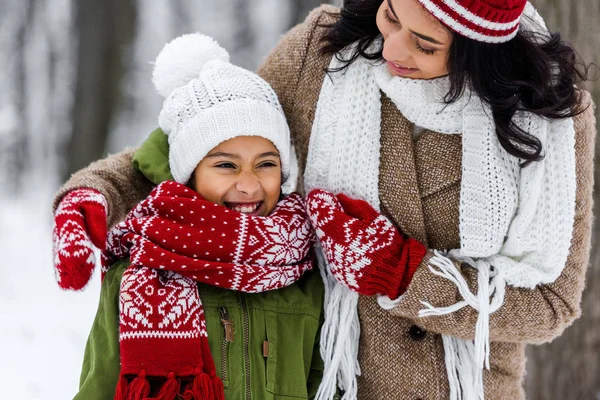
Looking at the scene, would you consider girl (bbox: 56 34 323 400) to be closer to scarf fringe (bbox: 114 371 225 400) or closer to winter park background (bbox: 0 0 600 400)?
scarf fringe (bbox: 114 371 225 400)

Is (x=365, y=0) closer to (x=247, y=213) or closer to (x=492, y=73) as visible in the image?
(x=492, y=73)

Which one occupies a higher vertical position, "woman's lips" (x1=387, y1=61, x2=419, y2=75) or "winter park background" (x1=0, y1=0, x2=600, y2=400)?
"woman's lips" (x1=387, y1=61, x2=419, y2=75)

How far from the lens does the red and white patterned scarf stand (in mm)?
2084

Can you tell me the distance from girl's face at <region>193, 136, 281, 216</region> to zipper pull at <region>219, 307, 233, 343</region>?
0.30 metres

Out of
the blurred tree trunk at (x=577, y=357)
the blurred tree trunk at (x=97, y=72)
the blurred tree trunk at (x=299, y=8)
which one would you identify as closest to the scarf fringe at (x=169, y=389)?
the blurred tree trunk at (x=577, y=357)

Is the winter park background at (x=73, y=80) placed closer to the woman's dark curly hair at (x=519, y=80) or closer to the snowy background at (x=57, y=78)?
the snowy background at (x=57, y=78)

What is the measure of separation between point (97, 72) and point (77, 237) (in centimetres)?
439

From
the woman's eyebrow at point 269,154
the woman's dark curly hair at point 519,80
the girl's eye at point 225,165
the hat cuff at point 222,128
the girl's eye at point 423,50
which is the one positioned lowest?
the girl's eye at point 225,165

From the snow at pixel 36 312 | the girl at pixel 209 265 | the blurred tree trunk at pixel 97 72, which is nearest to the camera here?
the girl at pixel 209 265

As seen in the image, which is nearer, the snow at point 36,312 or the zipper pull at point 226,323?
the zipper pull at point 226,323

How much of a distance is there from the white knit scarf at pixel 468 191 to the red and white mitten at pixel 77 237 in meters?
0.67

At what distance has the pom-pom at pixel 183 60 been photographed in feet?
7.99

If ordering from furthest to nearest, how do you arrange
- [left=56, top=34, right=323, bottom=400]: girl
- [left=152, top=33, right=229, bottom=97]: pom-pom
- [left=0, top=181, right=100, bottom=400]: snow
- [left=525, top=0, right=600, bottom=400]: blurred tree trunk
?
1. [left=0, top=181, right=100, bottom=400]: snow
2. [left=525, top=0, right=600, bottom=400]: blurred tree trunk
3. [left=152, top=33, right=229, bottom=97]: pom-pom
4. [left=56, top=34, right=323, bottom=400]: girl

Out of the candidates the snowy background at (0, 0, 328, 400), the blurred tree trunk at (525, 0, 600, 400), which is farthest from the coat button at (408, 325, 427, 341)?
the snowy background at (0, 0, 328, 400)
